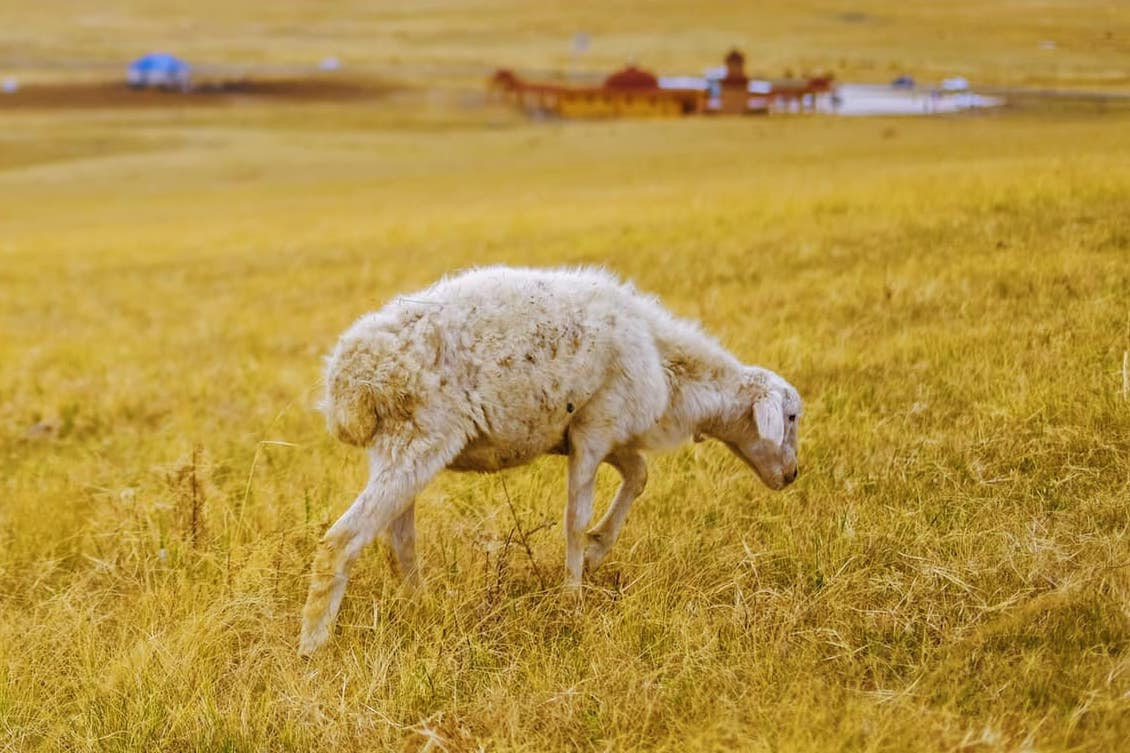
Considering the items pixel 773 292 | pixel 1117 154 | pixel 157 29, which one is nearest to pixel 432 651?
pixel 773 292

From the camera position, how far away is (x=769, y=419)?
556 centimetres

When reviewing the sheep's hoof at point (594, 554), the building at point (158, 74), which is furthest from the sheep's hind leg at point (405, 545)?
the building at point (158, 74)

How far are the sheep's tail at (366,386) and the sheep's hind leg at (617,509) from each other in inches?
44.9

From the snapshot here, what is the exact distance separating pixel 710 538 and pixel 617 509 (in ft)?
1.50

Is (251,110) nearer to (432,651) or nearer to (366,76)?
(366,76)

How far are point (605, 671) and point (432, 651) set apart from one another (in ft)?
2.23

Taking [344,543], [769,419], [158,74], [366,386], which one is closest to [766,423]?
[769,419]

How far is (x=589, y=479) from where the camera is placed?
205 inches

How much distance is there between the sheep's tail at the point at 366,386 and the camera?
15.5 ft

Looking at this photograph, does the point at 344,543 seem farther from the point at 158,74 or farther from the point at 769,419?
the point at 158,74

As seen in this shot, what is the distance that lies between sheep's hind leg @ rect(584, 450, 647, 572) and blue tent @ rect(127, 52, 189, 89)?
90854 mm

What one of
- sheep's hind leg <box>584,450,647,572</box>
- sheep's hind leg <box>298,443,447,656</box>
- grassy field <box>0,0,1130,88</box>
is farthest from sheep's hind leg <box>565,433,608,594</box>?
grassy field <box>0,0,1130,88</box>

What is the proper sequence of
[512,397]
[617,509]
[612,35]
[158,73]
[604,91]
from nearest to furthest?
[512,397], [617,509], [604,91], [158,73], [612,35]

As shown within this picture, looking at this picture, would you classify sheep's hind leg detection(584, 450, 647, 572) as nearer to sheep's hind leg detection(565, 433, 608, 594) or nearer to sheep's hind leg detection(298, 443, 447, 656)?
sheep's hind leg detection(565, 433, 608, 594)
